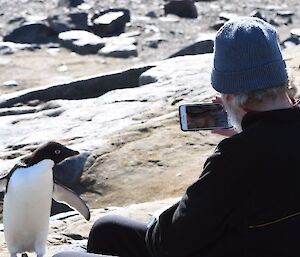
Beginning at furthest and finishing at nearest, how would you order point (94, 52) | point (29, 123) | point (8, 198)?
1. point (94, 52)
2. point (29, 123)
3. point (8, 198)

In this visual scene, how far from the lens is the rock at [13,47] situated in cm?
1291

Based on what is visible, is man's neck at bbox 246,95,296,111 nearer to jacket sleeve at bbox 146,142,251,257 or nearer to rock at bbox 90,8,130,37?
jacket sleeve at bbox 146,142,251,257

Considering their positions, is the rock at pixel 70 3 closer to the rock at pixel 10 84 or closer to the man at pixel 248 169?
the rock at pixel 10 84

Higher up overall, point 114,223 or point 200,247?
point 200,247

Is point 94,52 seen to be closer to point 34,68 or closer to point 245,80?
point 34,68

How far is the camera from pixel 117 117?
704 centimetres

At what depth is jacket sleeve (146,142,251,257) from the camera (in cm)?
221

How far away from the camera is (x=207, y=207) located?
223cm

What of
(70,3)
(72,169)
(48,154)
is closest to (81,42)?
(70,3)

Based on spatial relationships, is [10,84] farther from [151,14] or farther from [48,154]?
[48,154]

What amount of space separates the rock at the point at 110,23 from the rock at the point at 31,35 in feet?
2.58

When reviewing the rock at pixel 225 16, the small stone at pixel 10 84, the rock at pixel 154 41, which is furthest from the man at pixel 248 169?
the rock at pixel 225 16

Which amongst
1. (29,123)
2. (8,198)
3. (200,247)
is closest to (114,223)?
(200,247)

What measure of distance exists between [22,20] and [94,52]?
2493 millimetres
